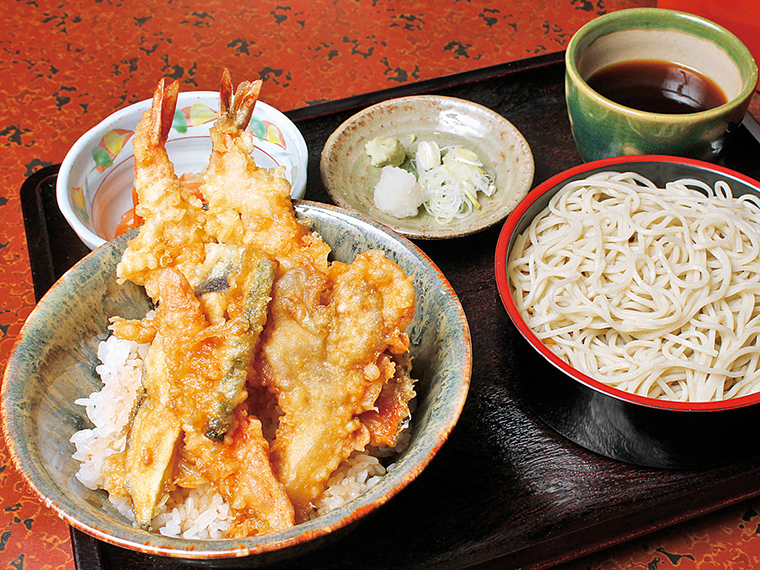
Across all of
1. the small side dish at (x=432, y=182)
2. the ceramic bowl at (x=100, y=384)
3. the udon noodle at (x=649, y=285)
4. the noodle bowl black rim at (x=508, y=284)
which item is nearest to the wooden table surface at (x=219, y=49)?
the small side dish at (x=432, y=182)

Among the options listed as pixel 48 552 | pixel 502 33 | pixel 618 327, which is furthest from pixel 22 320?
pixel 502 33

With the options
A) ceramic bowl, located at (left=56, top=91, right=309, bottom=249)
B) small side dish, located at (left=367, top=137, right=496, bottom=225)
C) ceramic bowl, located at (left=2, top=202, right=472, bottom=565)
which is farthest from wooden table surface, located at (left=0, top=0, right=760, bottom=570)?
ceramic bowl, located at (left=2, top=202, right=472, bottom=565)

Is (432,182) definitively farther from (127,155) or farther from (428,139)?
(127,155)

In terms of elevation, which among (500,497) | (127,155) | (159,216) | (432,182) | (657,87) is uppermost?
(159,216)

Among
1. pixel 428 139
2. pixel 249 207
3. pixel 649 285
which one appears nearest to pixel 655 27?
pixel 428 139

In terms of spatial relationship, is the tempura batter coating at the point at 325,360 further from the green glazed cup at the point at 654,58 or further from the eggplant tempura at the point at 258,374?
the green glazed cup at the point at 654,58

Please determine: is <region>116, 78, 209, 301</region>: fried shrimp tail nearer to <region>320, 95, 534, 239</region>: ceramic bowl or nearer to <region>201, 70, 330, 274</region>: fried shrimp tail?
<region>201, 70, 330, 274</region>: fried shrimp tail

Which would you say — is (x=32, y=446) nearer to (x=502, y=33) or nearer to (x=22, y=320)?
(x=22, y=320)
